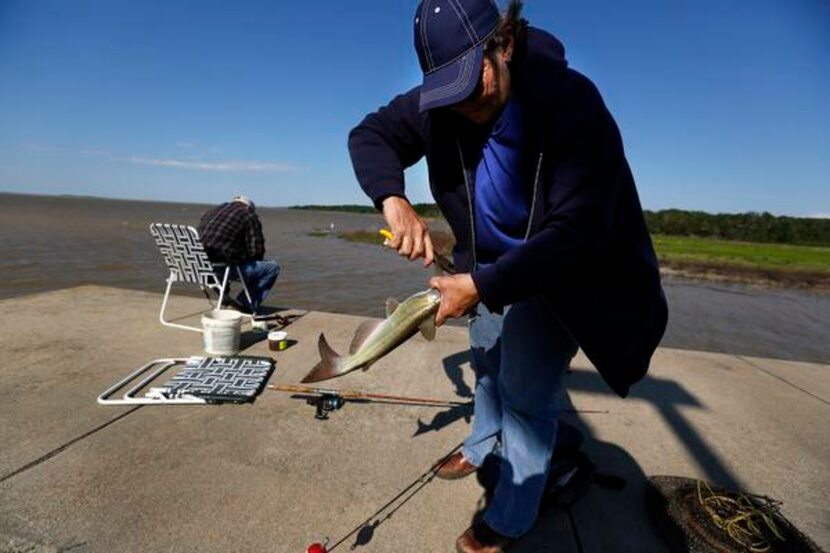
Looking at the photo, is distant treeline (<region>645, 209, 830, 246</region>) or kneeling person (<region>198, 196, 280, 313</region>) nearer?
kneeling person (<region>198, 196, 280, 313</region>)

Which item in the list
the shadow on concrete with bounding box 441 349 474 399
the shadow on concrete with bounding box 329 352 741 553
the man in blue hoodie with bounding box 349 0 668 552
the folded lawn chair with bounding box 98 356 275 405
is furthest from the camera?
the shadow on concrete with bounding box 441 349 474 399

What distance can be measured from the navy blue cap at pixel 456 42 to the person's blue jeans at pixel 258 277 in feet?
18.2

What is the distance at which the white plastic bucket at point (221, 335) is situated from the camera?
16.4ft

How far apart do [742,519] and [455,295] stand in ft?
6.94

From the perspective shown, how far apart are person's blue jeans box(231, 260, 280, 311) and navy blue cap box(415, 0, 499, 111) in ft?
18.2

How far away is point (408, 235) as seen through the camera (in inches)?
96.3

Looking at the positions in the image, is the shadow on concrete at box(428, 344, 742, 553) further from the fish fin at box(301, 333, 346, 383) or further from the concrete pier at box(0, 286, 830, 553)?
the fish fin at box(301, 333, 346, 383)

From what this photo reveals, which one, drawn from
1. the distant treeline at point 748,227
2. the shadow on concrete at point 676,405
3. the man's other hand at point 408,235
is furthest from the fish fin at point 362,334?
the distant treeline at point 748,227

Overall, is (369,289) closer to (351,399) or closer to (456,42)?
(351,399)

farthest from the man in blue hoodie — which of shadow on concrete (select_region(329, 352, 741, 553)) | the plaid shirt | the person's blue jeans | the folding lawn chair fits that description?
the person's blue jeans

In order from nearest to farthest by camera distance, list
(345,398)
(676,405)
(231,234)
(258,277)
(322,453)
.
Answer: (322,453) < (345,398) < (676,405) < (231,234) < (258,277)

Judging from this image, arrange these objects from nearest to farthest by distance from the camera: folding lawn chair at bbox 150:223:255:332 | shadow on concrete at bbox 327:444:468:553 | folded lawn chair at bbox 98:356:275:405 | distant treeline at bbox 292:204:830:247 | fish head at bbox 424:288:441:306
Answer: fish head at bbox 424:288:441:306
shadow on concrete at bbox 327:444:468:553
folded lawn chair at bbox 98:356:275:405
folding lawn chair at bbox 150:223:255:332
distant treeline at bbox 292:204:830:247

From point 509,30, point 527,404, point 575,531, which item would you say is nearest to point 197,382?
point 527,404

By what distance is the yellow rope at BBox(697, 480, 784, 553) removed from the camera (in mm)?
2502
